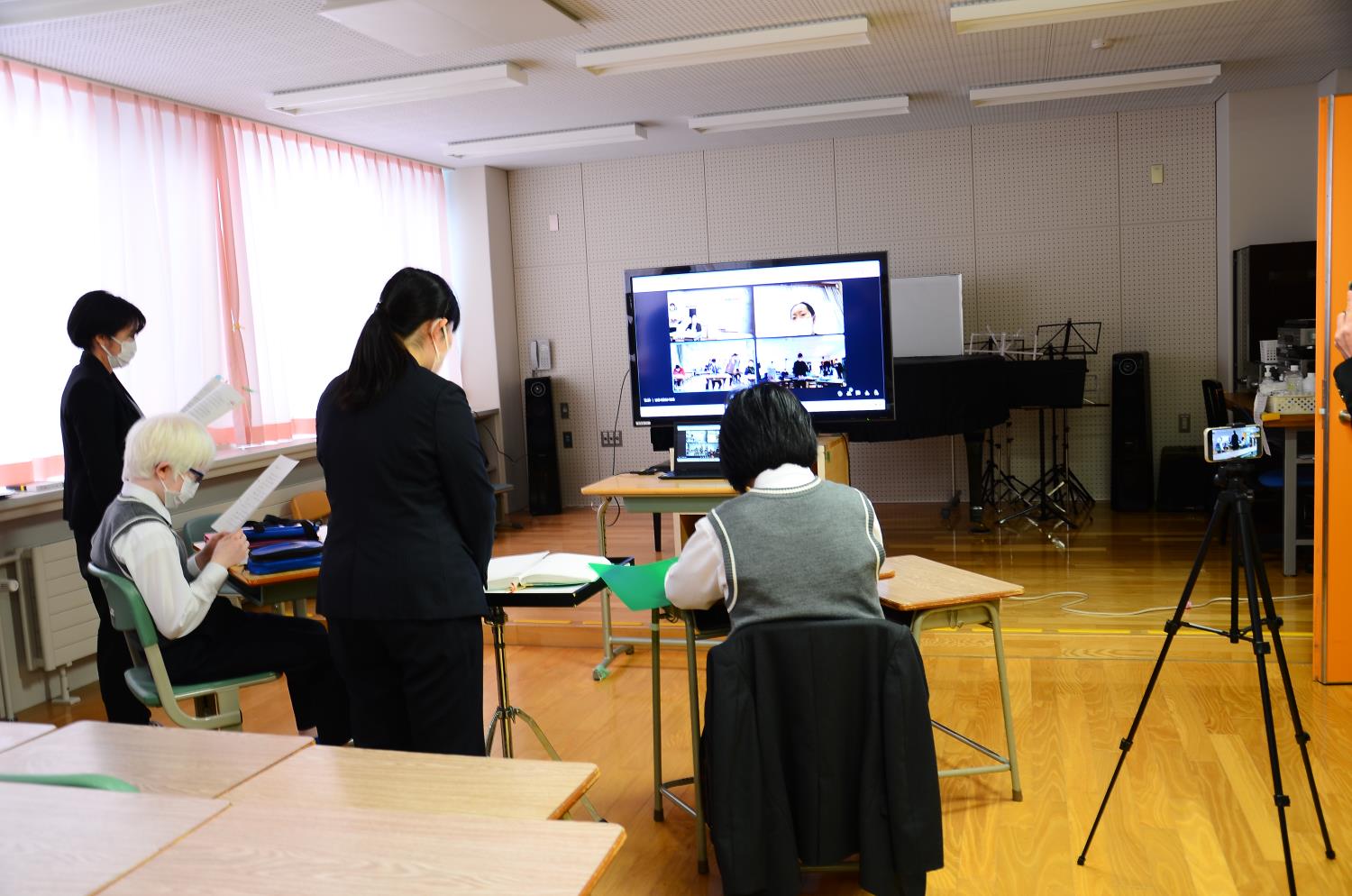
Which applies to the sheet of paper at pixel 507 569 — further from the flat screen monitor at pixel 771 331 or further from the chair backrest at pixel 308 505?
the chair backrest at pixel 308 505

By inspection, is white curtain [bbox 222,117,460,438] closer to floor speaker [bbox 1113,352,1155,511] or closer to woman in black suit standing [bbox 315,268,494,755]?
woman in black suit standing [bbox 315,268,494,755]

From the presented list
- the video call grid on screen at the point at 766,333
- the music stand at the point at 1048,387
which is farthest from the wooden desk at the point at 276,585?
the music stand at the point at 1048,387

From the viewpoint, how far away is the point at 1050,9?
471cm

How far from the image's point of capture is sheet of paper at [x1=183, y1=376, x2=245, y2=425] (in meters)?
3.07

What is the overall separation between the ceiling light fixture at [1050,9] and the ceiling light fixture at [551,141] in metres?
2.80

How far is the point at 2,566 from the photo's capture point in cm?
432

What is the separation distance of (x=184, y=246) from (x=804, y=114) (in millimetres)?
3764

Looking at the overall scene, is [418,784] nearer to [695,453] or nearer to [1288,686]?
[1288,686]

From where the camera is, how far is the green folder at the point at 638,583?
103 inches

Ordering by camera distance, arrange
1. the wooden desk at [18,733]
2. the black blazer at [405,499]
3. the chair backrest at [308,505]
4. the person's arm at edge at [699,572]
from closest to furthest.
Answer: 1. the wooden desk at [18,733]
2. the black blazer at [405,499]
3. the person's arm at edge at [699,572]
4. the chair backrest at [308,505]

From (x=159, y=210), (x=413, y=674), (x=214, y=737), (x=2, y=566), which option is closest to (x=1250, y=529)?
(x=413, y=674)

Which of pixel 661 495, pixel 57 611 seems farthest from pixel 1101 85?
pixel 57 611

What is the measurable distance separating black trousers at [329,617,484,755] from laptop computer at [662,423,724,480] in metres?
2.02

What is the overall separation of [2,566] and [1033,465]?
6454 mm
